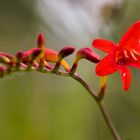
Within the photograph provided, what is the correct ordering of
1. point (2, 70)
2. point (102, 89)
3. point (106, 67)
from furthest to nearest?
point (102, 89) → point (106, 67) → point (2, 70)

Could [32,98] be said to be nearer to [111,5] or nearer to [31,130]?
[31,130]

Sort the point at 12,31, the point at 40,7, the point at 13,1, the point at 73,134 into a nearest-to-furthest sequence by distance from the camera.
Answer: the point at 73,134, the point at 40,7, the point at 13,1, the point at 12,31

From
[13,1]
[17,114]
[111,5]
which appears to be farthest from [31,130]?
[13,1]

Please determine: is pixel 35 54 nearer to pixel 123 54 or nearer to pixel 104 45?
pixel 104 45

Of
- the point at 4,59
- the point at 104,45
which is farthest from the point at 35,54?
the point at 104,45

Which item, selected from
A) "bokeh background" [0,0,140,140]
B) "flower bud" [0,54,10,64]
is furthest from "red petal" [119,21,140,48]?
"bokeh background" [0,0,140,140]

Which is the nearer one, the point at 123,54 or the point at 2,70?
the point at 2,70

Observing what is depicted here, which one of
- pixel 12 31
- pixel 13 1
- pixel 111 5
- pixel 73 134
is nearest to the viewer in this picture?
pixel 111 5

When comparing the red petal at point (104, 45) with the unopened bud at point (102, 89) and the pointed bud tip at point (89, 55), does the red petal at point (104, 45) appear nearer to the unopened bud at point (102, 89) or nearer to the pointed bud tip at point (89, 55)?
the pointed bud tip at point (89, 55)
